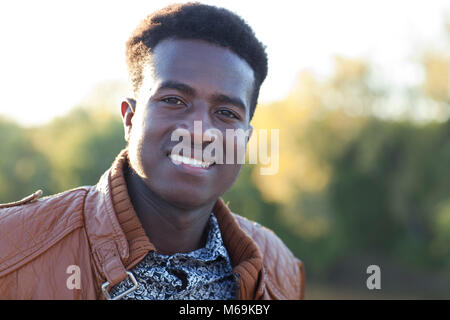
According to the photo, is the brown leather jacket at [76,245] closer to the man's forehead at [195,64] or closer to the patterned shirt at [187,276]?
the patterned shirt at [187,276]

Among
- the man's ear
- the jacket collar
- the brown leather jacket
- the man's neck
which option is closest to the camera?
the brown leather jacket

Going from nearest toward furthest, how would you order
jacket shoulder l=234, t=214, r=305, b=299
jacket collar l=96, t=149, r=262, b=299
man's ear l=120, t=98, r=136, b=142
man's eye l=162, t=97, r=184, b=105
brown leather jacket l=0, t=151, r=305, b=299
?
brown leather jacket l=0, t=151, r=305, b=299, jacket collar l=96, t=149, r=262, b=299, man's eye l=162, t=97, r=184, b=105, man's ear l=120, t=98, r=136, b=142, jacket shoulder l=234, t=214, r=305, b=299

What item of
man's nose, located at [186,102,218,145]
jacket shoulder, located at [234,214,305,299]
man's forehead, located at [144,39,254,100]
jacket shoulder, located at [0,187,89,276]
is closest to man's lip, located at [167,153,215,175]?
man's nose, located at [186,102,218,145]

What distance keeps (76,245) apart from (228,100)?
95 centimetres

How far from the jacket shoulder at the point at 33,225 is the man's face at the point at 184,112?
36 cm

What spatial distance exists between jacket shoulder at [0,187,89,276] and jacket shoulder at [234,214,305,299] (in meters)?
1.09

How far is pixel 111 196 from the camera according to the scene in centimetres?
241

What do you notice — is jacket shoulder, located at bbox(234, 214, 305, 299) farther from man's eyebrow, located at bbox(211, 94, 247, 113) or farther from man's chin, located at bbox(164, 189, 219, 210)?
man's eyebrow, located at bbox(211, 94, 247, 113)

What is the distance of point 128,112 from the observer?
263 cm

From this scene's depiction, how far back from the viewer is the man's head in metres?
2.32

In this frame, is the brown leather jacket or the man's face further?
the man's face

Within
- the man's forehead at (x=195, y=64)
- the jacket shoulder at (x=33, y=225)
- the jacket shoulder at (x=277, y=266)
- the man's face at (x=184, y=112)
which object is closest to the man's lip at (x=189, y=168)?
the man's face at (x=184, y=112)
